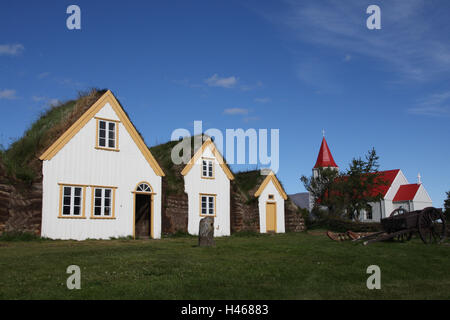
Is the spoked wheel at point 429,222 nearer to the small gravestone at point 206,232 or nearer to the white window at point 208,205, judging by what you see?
the small gravestone at point 206,232

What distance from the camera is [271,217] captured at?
32031 mm

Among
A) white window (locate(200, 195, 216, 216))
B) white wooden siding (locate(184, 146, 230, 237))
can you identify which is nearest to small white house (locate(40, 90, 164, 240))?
white wooden siding (locate(184, 146, 230, 237))

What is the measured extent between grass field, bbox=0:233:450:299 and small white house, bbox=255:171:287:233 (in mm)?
16515

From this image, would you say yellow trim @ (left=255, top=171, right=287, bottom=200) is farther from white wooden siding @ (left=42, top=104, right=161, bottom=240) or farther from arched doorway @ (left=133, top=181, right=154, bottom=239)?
white wooden siding @ (left=42, top=104, right=161, bottom=240)

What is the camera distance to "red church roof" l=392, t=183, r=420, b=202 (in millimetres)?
57094

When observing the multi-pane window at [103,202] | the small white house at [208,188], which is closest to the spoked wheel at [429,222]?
the small white house at [208,188]

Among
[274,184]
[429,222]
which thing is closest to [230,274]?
[429,222]

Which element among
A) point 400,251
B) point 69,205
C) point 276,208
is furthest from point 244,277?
point 276,208

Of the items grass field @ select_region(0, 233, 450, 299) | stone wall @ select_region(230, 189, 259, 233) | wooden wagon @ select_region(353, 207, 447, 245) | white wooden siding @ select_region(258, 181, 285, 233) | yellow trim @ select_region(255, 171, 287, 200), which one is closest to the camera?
grass field @ select_region(0, 233, 450, 299)

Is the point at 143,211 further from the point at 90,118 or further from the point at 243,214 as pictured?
the point at 243,214

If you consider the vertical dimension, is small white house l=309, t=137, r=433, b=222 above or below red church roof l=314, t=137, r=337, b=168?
below

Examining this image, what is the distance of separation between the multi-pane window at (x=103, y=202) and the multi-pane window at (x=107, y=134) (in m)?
2.48

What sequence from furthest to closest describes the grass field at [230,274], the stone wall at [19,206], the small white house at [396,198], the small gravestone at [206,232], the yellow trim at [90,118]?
the small white house at [396,198] → the yellow trim at [90,118] → the stone wall at [19,206] → the small gravestone at [206,232] → the grass field at [230,274]

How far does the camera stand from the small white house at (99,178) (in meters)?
20.7
